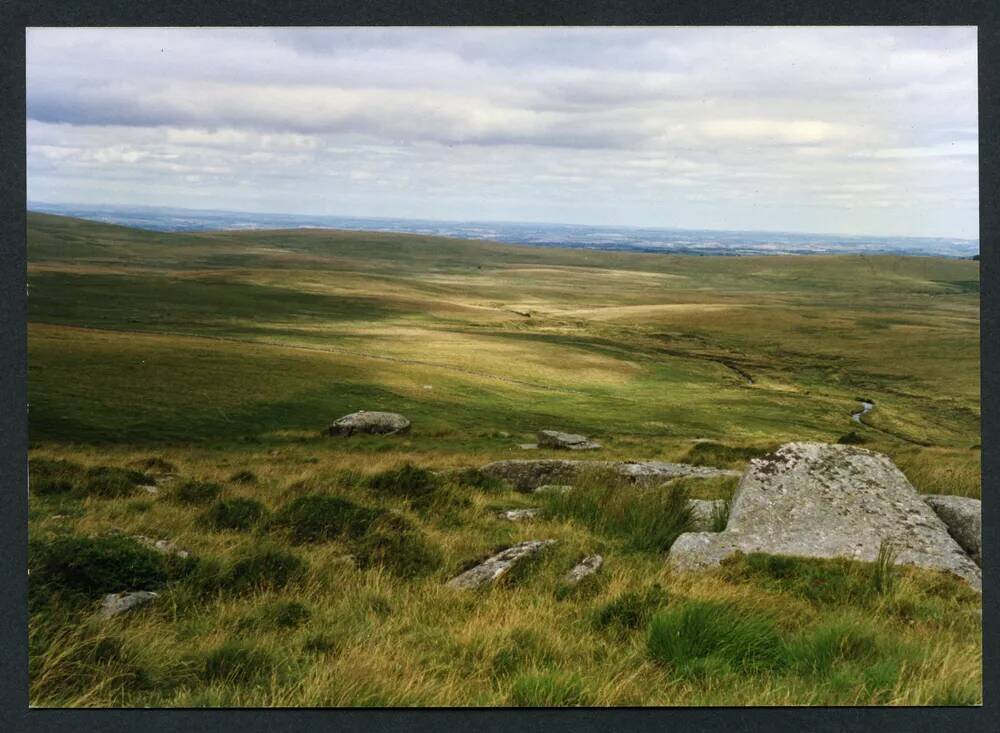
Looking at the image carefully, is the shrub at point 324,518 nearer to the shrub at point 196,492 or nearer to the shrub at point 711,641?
the shrub at point 196,492

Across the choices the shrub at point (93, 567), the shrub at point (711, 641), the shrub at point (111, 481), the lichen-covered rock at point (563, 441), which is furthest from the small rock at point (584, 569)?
the shrub at point (111, 481)

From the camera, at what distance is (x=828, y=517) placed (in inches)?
263

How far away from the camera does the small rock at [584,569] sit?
240 inches

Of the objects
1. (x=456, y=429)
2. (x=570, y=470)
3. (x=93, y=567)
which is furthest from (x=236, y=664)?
A: (x=456, y=429)

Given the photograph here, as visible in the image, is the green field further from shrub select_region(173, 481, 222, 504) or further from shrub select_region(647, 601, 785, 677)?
shrub select_region(173, 481, 222, 504)

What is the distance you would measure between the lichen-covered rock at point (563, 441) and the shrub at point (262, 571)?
12.8 ft

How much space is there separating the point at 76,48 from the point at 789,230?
7.10m

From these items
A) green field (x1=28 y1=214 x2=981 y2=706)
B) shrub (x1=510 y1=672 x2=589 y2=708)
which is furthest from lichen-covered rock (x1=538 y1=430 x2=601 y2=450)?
shrub (x1=510 y1=672 x2=589 y2=708)

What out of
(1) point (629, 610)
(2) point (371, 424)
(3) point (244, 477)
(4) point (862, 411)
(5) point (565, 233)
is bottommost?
(1) point (629, 610)

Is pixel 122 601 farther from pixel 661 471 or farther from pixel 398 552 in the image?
pixel 661 471

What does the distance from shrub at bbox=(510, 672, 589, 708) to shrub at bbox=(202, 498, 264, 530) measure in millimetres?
3192

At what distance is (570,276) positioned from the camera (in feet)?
35.4

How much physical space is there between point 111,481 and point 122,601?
299 centimetres

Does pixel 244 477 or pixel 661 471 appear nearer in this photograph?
pixel 244 477
